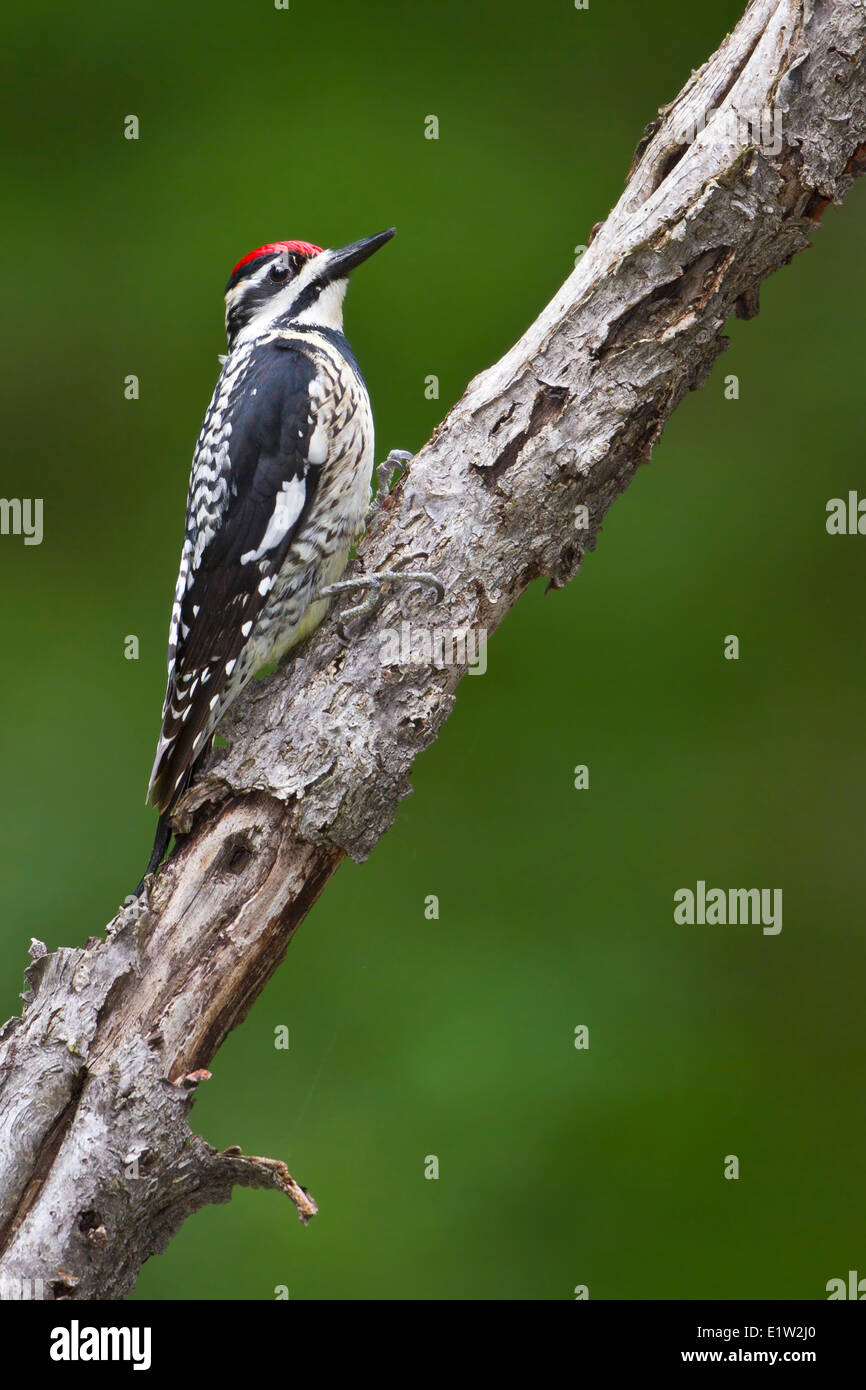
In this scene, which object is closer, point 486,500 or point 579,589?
point 486,500

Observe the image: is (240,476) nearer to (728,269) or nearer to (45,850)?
(728,269)

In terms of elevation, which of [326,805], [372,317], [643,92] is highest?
[643,92]

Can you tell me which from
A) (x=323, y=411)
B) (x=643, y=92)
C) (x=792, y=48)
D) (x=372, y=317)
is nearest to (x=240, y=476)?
(x=323, y=411)

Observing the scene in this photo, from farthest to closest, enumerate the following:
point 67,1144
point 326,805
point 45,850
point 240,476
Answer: point 45,850 → point 240,476 → point 326,805 → point 67,1144

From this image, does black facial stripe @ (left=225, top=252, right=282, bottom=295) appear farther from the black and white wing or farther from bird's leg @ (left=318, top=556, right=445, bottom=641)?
bird's leg @ (left=318, top=556, right=445, bottom=641)

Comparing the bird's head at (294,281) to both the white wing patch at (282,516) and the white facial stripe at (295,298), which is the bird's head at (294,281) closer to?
the white facial stripe at (295,298)

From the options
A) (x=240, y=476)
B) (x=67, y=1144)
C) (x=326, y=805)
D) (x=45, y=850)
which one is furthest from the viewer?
(x=45, y=850)
